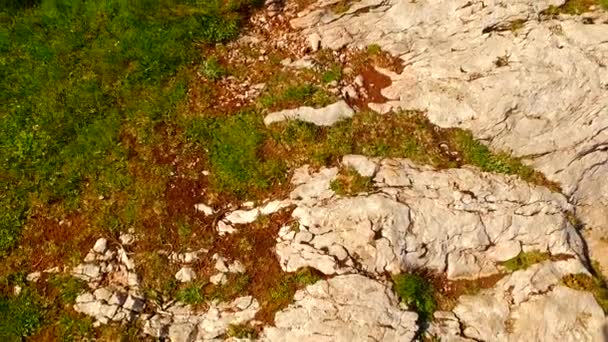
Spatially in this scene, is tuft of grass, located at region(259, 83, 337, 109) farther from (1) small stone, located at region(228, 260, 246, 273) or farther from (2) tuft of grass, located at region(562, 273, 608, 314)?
(2) tuft of grass, located at region(562, 273, 608, 314)

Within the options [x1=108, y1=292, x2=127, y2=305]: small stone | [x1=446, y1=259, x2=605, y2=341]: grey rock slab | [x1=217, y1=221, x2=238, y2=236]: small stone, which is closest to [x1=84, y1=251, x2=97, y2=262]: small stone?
[x1=108, y1=292, x2=127, y2=305]: small stone

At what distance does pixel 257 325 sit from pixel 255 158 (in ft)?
10.5

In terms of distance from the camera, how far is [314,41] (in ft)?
42.6

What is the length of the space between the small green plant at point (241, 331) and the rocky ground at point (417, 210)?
0.06 ft

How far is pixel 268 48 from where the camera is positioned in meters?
13.0

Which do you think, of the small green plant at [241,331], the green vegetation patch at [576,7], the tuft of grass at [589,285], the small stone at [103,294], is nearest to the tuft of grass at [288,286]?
the small green plant at [241,331]

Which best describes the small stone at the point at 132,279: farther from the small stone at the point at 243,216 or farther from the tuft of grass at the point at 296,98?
the tuft of grass at the point at 296,98

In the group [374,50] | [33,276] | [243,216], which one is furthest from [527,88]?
[33,276]

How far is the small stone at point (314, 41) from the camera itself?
42.5ft

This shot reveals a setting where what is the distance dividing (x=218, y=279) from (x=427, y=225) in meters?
3.74

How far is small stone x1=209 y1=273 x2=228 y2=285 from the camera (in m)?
10.2

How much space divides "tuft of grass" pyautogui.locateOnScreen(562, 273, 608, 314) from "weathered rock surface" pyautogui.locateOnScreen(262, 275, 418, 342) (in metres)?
2.92

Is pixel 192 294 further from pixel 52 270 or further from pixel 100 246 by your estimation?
pixel 52 270

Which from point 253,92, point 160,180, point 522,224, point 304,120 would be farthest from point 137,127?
point 522,224
